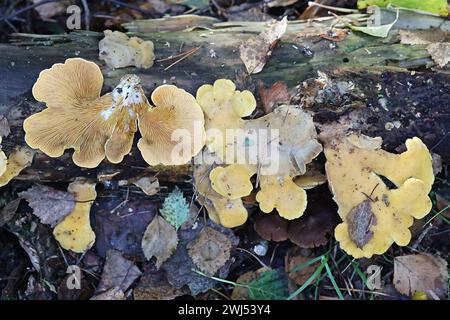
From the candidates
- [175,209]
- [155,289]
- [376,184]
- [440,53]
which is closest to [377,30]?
[440,53]

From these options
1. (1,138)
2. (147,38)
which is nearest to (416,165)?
(147,38)

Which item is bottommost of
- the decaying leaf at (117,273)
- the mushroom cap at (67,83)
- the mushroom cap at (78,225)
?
the decaying leaf at (117,273)

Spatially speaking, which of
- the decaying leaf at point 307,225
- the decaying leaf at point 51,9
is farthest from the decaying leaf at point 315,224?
the decaying leaf at point 51,9

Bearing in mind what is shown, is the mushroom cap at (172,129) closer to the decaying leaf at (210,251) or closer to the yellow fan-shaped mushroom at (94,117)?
the yellow fan-shaped mushroom at (94,117)

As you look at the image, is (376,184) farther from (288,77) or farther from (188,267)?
(188,267)

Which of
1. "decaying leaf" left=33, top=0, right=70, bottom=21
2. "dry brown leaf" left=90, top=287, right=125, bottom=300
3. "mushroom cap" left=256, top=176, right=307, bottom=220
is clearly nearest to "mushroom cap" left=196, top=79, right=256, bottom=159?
"mushroom cap" left=256, top=176, right=307, bottom=220

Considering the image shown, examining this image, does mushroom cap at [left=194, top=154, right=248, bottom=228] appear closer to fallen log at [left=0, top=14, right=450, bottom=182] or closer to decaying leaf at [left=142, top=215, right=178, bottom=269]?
fallen log at [left=0, top=14, right=450, bottom=182]
